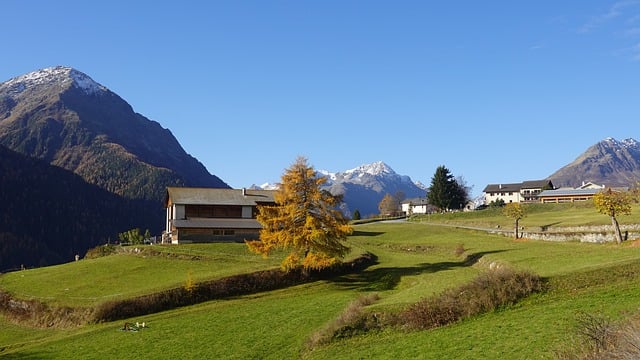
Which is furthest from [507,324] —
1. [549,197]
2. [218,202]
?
[549,197]

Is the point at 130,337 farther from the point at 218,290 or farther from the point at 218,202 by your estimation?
the point at 218,202

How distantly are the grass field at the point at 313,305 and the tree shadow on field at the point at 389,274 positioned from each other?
0.16 metres

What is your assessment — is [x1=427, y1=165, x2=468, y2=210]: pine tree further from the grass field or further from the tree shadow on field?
the tree shadow on field

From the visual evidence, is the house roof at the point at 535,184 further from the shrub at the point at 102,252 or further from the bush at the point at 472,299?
the bush at the point at 472,299

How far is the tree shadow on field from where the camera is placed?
5012 cm

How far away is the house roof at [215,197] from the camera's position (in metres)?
78.4

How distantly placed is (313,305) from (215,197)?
43123 mm

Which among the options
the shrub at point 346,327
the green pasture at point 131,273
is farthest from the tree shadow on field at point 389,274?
the shrub at point 346,327

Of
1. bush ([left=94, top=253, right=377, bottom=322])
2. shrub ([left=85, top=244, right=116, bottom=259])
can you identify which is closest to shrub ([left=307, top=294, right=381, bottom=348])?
bush ([left=94, top=253, right=377, bottom=322])

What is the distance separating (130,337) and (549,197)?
148492 mm

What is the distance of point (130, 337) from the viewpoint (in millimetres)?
36188

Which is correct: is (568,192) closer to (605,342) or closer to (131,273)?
(131,273)

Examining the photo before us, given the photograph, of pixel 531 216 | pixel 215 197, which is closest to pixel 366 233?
pixel 215 197

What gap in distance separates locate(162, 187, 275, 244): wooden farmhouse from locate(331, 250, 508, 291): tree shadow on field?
1050 inches
